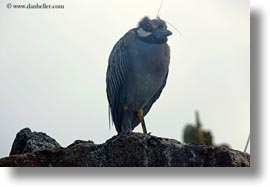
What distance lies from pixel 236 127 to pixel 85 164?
51cm

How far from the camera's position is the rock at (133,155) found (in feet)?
7.04

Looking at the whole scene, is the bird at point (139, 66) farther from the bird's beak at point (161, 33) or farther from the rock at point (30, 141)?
the rock at point (30, 141)

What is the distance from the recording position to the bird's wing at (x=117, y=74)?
2180 mm

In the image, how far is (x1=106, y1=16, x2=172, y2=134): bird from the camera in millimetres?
2182

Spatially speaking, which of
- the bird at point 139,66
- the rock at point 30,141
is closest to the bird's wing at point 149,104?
the bird at point 139,66

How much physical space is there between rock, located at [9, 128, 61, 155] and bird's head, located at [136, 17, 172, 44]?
46 cm

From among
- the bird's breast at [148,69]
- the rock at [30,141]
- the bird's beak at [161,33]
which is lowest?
the rock at [30,141]

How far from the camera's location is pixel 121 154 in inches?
84.6

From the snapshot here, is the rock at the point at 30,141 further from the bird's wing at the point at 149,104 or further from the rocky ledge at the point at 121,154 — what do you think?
the bird's wing at the point at 149,104

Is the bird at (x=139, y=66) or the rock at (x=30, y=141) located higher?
the bird at (x=139, y=66)

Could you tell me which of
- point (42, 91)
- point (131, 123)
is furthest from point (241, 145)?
point (42, 91)

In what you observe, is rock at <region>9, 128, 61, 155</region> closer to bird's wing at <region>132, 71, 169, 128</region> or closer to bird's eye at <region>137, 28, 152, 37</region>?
bird's wing at <region>132, 71, 169, 128</region>

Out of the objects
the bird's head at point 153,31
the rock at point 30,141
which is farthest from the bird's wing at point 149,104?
the rock at point 30,141

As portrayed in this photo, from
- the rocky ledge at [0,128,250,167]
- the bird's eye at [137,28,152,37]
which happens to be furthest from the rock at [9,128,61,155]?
the bird's eye at [137,28,152,37]
